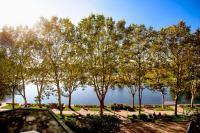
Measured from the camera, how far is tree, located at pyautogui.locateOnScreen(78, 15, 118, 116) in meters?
41.6

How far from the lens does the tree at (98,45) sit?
41594 mm

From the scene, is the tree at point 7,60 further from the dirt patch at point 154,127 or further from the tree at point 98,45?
the dirt patch at point 154,127

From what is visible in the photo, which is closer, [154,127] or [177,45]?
[154,127]

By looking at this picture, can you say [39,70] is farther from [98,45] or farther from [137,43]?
[137,43]

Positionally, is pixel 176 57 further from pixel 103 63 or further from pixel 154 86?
pixel 154 86

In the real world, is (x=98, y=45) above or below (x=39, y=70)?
above

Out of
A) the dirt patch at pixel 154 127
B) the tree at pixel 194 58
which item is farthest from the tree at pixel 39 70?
the tree at pixel 194 58

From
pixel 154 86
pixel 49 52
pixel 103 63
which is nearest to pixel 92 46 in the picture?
pixel 103 63

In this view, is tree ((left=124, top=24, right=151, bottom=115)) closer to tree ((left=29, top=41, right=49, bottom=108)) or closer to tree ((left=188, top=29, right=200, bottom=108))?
tree ((left=188, top=29, right=200, bottom=108))

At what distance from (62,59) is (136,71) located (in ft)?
48.7

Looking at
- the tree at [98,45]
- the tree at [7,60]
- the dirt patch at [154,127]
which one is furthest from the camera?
the tree at [7,60]

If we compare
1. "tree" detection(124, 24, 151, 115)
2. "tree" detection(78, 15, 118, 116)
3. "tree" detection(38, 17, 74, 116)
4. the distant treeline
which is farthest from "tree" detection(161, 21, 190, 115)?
"tree" detection(38, 17, 74, 116)

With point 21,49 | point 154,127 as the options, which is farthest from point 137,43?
point 21,49

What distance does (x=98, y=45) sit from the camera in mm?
42750
